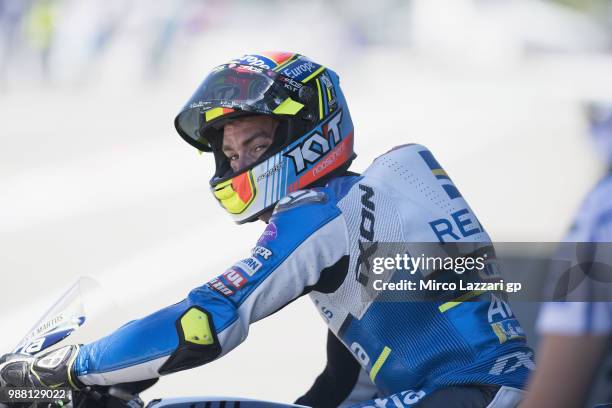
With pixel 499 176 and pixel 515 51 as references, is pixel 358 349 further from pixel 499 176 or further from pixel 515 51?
pixel 515 51

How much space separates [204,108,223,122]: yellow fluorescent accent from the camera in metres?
3.36

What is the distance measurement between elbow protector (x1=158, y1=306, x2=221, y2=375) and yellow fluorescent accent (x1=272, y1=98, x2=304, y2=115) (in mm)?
892

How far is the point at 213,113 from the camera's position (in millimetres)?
3377

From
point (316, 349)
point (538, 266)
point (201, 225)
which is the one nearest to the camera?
point (538, 266)

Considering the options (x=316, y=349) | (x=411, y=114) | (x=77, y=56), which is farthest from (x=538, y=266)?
(x=77, y=56)

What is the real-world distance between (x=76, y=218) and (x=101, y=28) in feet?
47.8

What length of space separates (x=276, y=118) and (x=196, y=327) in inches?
39.7

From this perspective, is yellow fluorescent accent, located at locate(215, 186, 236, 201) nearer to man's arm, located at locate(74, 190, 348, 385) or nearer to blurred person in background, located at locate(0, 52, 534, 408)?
blurred person in background, located at locate(0, 52, 534, 408)

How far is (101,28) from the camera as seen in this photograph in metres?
23.6

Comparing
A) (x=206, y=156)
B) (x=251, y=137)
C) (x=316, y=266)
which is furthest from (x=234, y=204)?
(x=206, y=156)

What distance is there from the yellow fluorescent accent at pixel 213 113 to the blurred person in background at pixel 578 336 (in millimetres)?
1602

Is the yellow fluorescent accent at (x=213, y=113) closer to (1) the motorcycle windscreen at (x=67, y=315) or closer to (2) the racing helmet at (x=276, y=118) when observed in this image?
(2) the racing helmet at (x=276, y=118)

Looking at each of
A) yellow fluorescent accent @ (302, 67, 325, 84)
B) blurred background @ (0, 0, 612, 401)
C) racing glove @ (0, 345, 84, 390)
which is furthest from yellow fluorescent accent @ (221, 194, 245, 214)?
racing glove @ (0, 345, 84, 390)

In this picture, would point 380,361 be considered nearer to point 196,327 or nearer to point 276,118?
point 196,327
